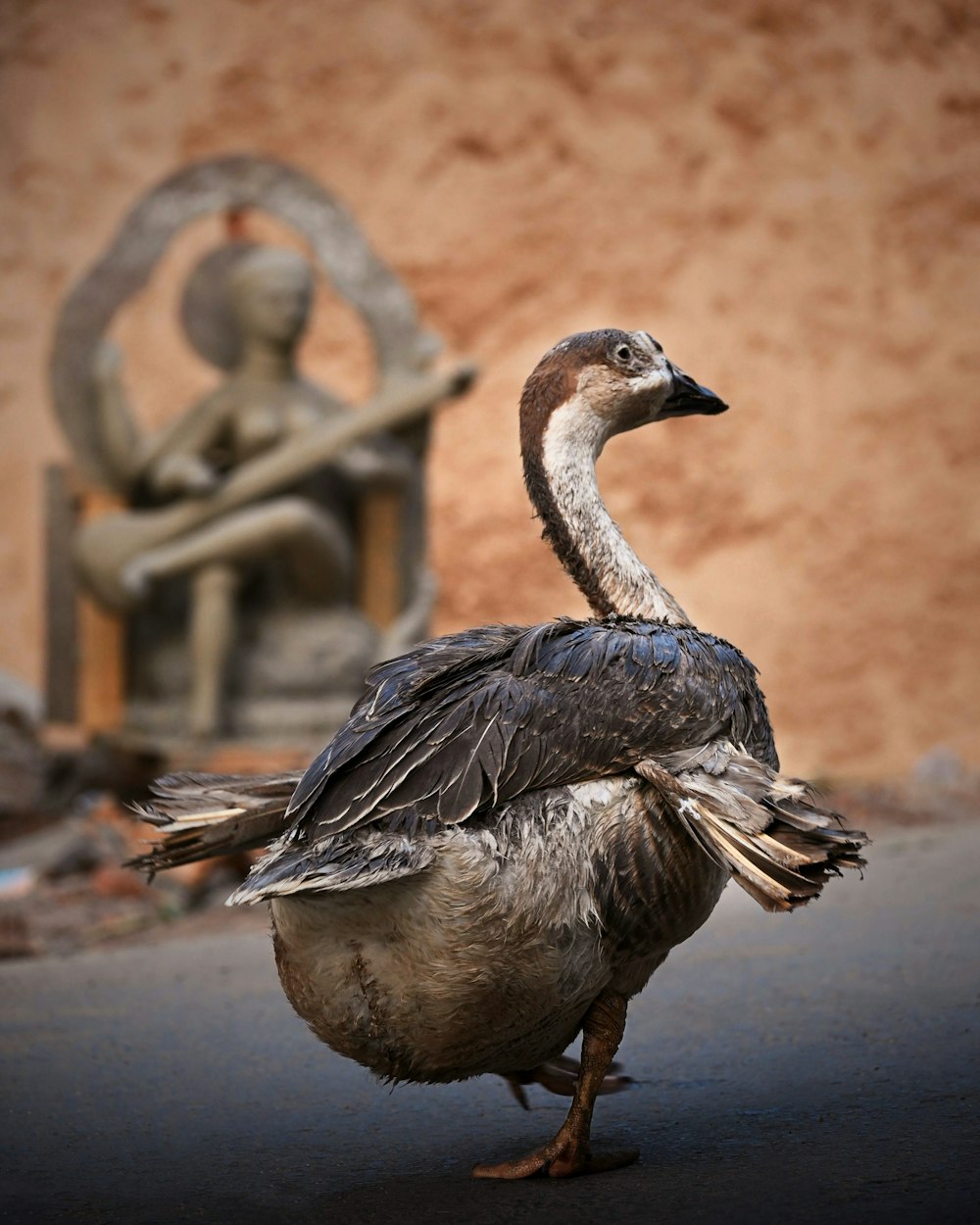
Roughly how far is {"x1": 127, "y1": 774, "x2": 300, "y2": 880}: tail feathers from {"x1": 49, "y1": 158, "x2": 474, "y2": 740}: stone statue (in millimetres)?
2921

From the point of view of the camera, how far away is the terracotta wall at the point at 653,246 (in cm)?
812

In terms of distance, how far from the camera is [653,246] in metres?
8.31

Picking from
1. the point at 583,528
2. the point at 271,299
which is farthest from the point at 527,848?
the point at 271,299

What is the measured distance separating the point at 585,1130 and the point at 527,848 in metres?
0.44

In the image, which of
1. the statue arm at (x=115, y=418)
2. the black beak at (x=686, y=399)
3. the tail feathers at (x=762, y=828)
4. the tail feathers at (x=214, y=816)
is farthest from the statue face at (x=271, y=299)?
the tail feathers at (x=762, y=828)

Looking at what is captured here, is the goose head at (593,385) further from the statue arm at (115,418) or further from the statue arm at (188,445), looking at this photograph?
the statue arm at (115,418)

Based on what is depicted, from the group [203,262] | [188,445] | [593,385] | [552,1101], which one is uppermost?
[203,262]

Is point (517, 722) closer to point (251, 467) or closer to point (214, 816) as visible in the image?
point (214, 816)

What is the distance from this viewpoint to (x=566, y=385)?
8.40 ft

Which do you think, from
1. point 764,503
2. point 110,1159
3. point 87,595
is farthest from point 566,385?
point 764,503

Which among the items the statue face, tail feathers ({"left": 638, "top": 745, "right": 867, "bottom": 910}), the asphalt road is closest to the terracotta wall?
the statue face

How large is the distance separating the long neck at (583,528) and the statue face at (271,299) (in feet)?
10.4

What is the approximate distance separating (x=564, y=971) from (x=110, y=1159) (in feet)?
2.66

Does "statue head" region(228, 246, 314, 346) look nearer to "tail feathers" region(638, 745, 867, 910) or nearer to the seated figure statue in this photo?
the seated figure statue
